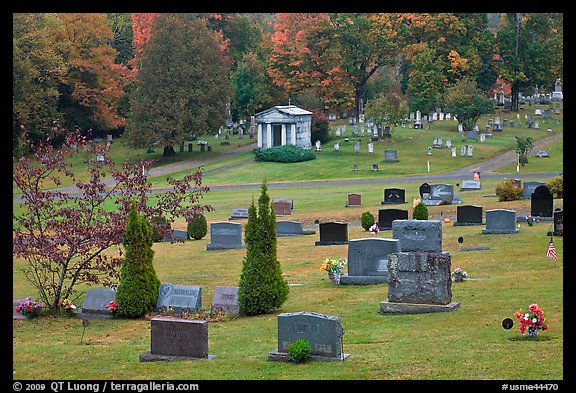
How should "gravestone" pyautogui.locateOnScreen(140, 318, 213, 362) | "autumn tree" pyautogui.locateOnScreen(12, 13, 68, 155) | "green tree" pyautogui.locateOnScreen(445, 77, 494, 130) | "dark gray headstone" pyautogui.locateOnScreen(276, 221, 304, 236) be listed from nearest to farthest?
"gravestone" pyautogui.locateOnScreen(140, 318, 213, 362) < "dark gray headstone" pyautogui.locateOnScreen(276, 221, 304, 236) < "autumn tree" pyautogui.locateOnScreen(12, 13, 68, 155) < "green tree" pyautogui.locateOnScreen(445, 77, 494, 130)

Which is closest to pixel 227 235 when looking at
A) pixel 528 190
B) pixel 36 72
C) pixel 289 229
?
pixel 289 229

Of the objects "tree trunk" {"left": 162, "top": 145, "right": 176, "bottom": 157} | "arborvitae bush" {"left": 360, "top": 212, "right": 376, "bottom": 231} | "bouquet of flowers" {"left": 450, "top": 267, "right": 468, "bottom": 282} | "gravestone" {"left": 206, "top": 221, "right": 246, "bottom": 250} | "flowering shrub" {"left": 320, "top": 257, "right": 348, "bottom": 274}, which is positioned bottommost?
"bouquet of flowers" {"left": 450, "top": 267, "right": 468, "bottom": 282}

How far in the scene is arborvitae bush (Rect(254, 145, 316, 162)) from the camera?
77.5 metres

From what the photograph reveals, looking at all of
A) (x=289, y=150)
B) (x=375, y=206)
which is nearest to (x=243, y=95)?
(x=289, y=150)

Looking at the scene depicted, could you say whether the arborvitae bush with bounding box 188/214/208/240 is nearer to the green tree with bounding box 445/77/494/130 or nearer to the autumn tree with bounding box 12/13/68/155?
the autumn tree with bounding box 12/13/68/155

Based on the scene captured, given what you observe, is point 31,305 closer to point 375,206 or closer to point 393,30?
point 375,206

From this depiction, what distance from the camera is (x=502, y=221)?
37000 mm

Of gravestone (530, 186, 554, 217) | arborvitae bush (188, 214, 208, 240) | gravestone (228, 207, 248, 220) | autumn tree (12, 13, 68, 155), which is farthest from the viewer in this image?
autumn tree (12, 13, 68, 155)

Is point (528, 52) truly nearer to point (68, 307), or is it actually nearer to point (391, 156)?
point (391, 156)

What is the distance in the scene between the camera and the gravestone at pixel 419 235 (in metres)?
30.6

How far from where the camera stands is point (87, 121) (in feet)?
302

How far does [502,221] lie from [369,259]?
937 cm

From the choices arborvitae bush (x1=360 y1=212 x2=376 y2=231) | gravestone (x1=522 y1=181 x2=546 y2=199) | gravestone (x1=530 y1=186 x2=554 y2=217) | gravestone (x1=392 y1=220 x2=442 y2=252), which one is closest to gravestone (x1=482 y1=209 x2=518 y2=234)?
gravestone (x1=530 y1=186 x2=554 y2=217)

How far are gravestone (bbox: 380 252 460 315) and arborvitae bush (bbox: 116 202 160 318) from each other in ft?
19.4
